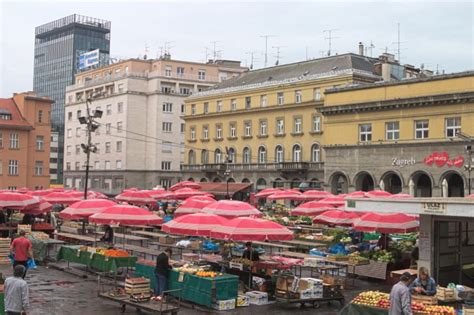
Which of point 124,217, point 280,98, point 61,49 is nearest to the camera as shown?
point 124,217

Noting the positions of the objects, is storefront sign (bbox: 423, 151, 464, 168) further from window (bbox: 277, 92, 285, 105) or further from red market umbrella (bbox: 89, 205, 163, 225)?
red market umbrella (bbox: 89, 205, 163, 225)

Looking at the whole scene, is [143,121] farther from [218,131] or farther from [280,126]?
[280,126]

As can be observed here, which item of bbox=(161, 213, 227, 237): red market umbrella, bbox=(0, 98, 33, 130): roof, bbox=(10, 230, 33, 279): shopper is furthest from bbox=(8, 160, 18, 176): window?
bbox=(161, 213, 227, 237): red market umbrella

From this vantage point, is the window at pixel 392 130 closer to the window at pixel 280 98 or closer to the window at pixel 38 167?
the window at pixel 280 98

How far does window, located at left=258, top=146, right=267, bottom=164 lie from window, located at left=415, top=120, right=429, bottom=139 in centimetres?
2297

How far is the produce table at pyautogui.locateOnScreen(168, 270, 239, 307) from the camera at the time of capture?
17547 millimetres

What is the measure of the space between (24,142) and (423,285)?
69.4 meters

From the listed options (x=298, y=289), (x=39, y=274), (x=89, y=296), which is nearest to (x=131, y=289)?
(x=89, y=296)

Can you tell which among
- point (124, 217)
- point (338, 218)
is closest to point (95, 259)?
point (124, 217)

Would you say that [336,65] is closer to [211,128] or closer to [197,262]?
[211,128]

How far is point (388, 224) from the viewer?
74.0ft

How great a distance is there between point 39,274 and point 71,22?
16789cm

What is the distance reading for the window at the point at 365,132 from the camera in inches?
2277

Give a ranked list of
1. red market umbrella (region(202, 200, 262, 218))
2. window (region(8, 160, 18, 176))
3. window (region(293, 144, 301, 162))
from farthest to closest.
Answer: window (region(8, 160, 18, 176)), window (region(293, 144, 301, 162)), red market umbrella (region(202, 200, 262, 218))
